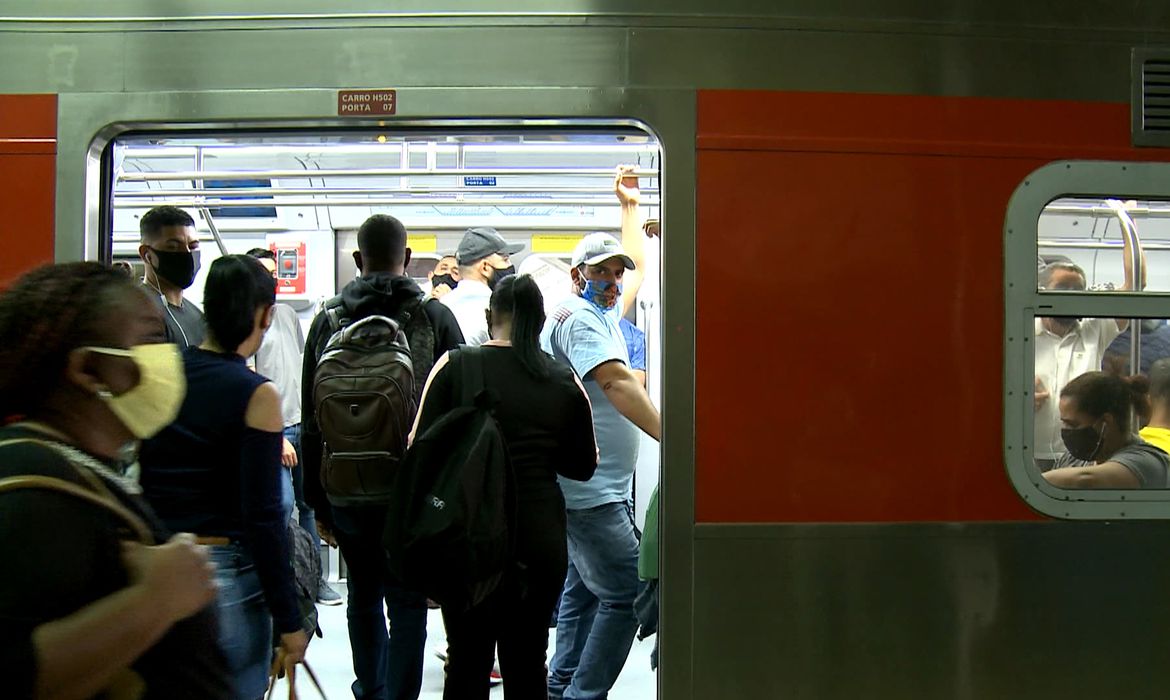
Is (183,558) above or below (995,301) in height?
below

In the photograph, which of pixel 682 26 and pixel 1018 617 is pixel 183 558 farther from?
pixel 1018 617

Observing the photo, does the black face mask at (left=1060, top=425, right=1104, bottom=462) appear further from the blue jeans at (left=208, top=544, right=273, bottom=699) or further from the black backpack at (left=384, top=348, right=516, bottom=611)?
the blue jeans at (left=208, top=544, right=273, bottom=699)

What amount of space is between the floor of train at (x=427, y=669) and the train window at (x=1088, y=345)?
2276mm

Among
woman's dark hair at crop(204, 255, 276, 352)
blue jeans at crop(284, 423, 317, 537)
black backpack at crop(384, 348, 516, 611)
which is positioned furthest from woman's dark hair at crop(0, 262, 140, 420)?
blue jeans at crop(284, 423, 317, 537)

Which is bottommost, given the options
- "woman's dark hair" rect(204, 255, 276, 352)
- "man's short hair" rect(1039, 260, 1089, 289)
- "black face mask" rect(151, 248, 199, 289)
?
"woman's dark hair" rect(204, 255, 276, 352)

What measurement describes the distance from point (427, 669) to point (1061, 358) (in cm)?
327

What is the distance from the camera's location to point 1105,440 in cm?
278

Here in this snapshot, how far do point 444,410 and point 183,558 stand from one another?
5.77 ft

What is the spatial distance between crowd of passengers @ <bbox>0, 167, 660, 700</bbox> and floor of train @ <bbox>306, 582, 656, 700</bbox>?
506 mm

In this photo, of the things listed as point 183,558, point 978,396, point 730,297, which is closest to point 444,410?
point 730,297

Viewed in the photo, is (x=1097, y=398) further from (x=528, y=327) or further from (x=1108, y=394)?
(x=528, y=327)

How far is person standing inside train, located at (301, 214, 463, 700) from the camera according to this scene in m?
3.32

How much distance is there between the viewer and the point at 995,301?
2.71m

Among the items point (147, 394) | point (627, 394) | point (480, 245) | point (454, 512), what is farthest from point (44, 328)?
point (480, 245)
